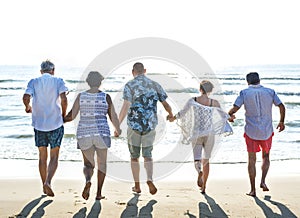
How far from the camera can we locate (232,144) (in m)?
11.4

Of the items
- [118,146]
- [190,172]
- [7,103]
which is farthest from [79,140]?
[7,103]

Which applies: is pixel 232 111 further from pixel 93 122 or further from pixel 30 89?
pixel 30 89

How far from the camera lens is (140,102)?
5934mm

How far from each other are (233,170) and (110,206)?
147 inches

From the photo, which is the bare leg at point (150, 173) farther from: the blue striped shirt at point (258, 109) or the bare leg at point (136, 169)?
the blue striped shirt at point (258, 109)

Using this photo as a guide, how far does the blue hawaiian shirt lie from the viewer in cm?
592

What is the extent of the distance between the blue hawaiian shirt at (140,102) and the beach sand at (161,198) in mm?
943

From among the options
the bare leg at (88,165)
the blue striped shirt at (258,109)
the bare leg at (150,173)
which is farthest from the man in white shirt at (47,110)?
the blue striped shirt at (258,109)

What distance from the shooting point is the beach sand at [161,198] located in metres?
5.20

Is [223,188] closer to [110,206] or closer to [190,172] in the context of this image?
[190,172]

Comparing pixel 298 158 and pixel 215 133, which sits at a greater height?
pixel 215 133

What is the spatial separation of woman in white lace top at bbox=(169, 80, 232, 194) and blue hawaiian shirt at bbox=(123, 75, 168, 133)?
54 centimetres

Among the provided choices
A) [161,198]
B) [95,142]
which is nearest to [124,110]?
[95,142]

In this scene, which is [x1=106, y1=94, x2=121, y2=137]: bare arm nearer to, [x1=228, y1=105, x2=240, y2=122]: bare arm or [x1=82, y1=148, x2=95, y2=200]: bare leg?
[x1=82, y1=148, x2=95, y2=200]: bare leg
